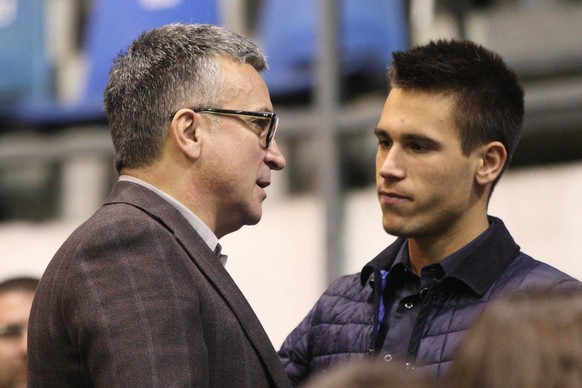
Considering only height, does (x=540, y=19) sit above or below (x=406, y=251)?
above

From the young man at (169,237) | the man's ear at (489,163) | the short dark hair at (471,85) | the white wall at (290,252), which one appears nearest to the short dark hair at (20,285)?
the white wall at (290,252)

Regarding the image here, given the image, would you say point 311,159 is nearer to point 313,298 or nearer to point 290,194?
point 290,194

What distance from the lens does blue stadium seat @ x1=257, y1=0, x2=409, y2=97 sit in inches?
220

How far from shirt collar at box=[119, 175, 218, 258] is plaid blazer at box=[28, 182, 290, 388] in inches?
3.5

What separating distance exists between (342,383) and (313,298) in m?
4.04

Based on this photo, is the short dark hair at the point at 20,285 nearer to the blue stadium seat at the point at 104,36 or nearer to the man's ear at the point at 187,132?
the blue stadium seat at the point at 104,36

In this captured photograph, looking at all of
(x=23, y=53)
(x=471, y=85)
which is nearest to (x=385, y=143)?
(x=471, y=85)

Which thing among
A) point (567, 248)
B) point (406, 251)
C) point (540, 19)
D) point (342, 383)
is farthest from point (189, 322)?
point (540, 19)

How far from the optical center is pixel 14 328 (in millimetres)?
4477

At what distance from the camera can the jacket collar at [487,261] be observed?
301 cm

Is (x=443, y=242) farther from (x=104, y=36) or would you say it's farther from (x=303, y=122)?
(x=104, y=36)

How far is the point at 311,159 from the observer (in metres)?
5.73

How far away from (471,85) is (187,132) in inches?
32.1

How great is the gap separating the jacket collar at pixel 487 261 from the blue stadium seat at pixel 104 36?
311 centimetres
